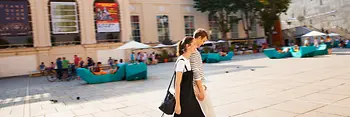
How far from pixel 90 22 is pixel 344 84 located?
20295mm

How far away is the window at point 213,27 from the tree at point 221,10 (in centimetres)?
51

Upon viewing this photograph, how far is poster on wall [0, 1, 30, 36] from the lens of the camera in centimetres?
1905

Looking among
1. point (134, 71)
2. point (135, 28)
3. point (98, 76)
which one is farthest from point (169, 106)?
point (135, 28)

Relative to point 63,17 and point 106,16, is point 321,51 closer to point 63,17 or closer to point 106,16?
point 106,16

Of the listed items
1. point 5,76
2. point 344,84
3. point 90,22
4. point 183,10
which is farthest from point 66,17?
point 344,84

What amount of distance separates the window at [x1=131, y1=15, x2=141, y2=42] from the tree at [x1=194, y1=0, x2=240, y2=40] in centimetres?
740

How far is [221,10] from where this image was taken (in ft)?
101

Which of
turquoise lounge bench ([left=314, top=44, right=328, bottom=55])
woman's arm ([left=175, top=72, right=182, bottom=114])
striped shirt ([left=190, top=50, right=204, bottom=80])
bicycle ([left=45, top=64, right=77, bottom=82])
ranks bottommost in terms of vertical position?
bicycle ([left=45, top=64, right=77, bottom=82])

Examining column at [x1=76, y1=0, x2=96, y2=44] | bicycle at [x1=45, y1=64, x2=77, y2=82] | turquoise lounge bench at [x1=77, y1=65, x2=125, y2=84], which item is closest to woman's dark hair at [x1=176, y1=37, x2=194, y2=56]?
turquoise lounge bench at [x1=77, y1=65, x2=125, y2=84]

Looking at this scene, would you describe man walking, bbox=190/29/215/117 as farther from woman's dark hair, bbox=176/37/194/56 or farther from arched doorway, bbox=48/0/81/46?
arched doorway, bbox=48/0/81/46

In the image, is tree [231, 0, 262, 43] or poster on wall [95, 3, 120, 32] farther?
tree [231, 0, 262, 43]

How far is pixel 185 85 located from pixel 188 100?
175 mm

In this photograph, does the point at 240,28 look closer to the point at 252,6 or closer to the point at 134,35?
the point at 252,6

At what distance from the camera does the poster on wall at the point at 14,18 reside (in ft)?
62.5
